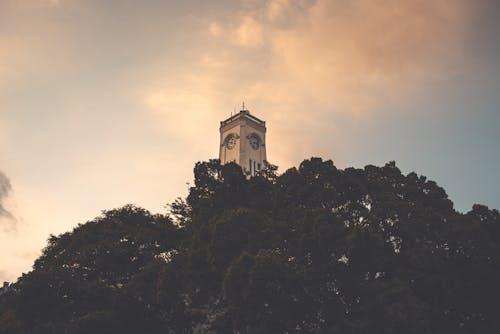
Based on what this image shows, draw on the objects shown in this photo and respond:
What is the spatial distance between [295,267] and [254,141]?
52534 mm

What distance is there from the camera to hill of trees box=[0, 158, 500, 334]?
19.0m

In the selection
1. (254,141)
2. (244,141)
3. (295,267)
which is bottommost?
(295,267)

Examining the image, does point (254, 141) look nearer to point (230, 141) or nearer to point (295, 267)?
point (230, 141)

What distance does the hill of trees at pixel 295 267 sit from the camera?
19.0 meters

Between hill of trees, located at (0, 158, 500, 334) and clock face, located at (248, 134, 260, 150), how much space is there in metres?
42.1

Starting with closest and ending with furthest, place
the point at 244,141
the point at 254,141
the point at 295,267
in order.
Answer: the point at 295,267
the point at 244,141
the point at 254,141

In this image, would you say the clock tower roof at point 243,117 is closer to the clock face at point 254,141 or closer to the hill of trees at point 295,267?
the clock face at point 254,141

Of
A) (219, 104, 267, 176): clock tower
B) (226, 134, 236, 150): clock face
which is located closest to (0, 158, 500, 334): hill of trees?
(219, 104, 267, 176): clock tower

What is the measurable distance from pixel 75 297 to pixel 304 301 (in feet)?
44.7

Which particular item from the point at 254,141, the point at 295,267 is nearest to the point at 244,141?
the point at 254,141

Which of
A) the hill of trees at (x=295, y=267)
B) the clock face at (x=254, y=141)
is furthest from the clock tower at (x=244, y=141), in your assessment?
the hill of trees at (x=295, y=267)

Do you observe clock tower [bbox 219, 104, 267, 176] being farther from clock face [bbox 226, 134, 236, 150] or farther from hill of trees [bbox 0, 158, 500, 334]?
hill of trees [bbox 0, 158, 500, 334]

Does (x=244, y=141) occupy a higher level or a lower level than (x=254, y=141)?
lower

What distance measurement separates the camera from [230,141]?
71375 millimetres
